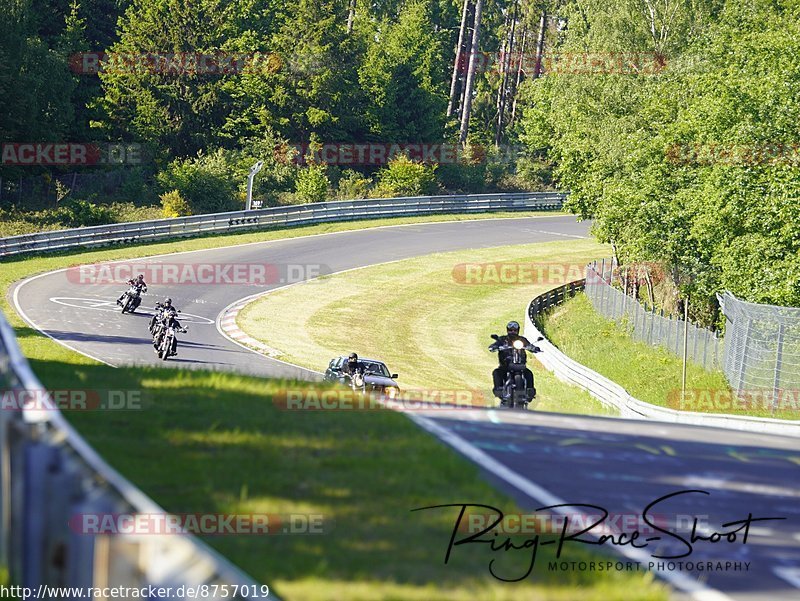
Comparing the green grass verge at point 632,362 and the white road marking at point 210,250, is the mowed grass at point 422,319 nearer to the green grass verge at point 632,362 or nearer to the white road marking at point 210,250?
the green grass verge at point 632,362

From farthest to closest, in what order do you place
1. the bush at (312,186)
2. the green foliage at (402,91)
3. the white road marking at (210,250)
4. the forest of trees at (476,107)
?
the green foliage at (402,91)
the bush at (312,186)
the white road marking at (210,250)
the forest of trees at (476,107)

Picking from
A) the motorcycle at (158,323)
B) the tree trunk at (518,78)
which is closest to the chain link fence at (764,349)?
the motorcycle at (158,323)

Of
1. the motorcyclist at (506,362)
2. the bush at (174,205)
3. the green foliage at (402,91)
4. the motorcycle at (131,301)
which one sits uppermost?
the green foliage at (402,91)

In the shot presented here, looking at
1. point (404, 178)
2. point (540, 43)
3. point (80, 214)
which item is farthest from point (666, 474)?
point (540, 43)

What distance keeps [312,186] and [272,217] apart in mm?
6680

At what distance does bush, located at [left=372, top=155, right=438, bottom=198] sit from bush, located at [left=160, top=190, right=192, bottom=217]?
13.0 metres

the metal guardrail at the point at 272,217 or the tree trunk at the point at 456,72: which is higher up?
the tree trunk at the point at 456,72

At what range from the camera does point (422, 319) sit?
1635 inches

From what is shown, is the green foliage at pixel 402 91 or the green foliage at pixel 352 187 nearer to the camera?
the green foliage at pixel 352 187

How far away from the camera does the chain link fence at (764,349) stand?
23578 mm

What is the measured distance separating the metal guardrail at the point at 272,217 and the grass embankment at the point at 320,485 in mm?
35082

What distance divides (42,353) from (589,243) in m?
39.1

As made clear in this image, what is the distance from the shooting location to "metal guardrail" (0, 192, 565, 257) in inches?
1774

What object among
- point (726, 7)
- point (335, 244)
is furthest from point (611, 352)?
point (335, 244)
